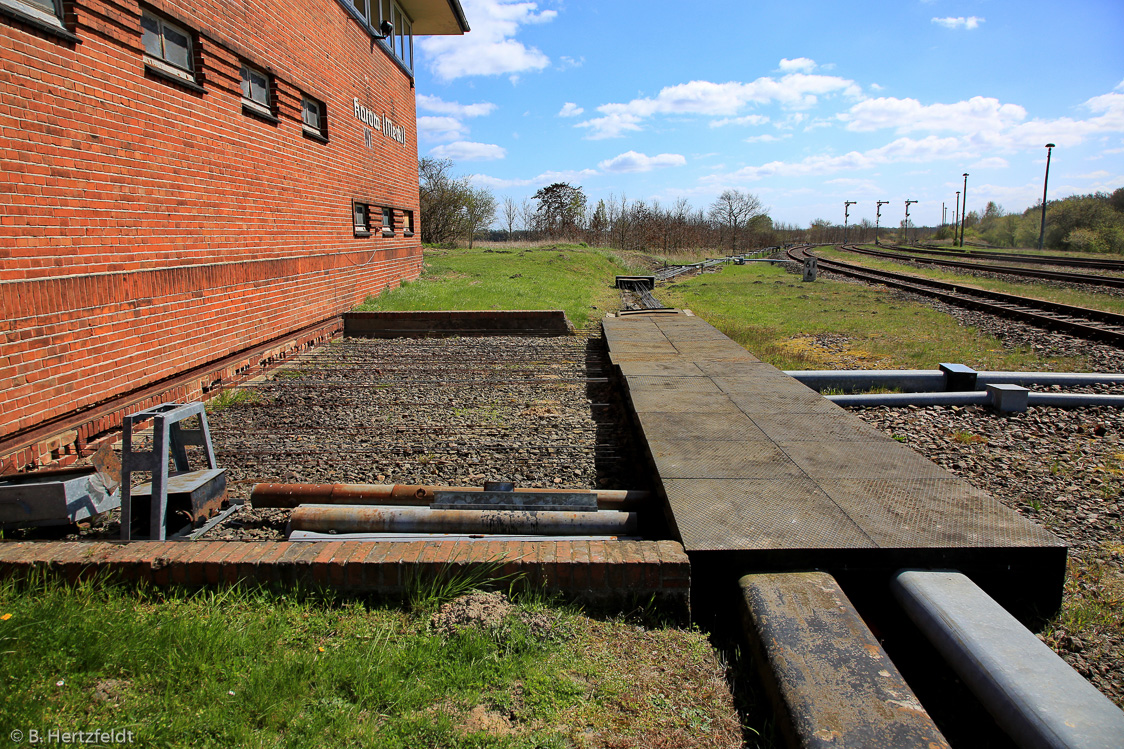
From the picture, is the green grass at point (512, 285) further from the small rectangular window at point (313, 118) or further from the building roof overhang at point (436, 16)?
the building roof overhang at point (436, 16)

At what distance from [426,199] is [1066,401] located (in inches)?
1202

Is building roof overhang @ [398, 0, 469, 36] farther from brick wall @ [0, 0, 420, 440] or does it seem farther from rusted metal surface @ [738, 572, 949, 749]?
rusted metal surface @ [738, 572, 949, 749]

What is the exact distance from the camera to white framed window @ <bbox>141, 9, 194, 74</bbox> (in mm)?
6266

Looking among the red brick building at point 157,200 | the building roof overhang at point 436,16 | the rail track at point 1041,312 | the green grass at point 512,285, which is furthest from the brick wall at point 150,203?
the rail track at point 1041,312

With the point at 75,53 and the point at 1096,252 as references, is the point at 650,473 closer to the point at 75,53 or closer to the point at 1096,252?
the point at 75,53

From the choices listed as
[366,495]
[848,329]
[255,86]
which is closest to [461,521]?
[366,495]

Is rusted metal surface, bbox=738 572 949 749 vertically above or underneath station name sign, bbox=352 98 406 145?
underneath

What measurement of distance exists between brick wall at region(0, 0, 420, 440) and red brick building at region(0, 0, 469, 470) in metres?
0.02

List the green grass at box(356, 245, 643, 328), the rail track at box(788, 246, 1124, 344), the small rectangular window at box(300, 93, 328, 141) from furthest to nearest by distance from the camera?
the green grass at box(356, 245, 643, 328), the small rectangular window at box(300, 93, 328, 141), the rail track at box(788, 246, 1124, 344)

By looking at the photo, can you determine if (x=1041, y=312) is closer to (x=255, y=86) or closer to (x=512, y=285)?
(x=512, y=285)

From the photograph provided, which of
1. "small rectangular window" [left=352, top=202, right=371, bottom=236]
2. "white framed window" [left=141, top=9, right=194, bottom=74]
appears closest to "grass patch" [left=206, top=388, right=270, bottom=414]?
"white framed window" [left=141, top=9, right=194, bottom=74]

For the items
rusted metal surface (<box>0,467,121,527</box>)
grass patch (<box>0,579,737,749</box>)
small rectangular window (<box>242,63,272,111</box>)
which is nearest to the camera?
grass patch (<box>0,579,737,749</box>)

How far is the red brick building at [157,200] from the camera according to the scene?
15.0ft

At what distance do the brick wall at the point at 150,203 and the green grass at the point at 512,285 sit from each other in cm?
223
